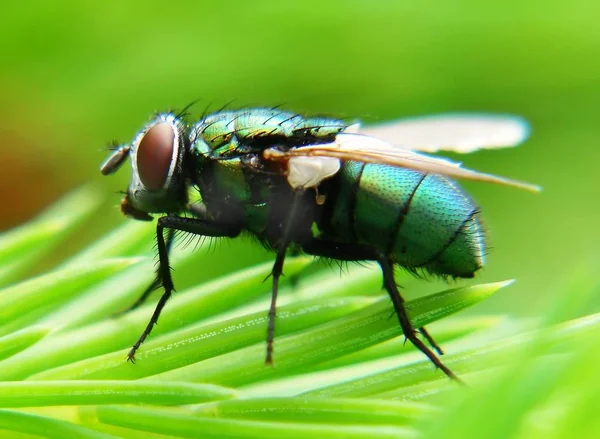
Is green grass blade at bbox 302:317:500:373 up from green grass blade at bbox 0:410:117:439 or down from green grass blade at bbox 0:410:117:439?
down

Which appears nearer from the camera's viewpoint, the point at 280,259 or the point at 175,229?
the point at 280,259

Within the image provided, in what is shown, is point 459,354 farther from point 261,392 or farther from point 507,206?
point 507,206

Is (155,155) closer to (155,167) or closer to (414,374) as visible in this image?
(155,167)

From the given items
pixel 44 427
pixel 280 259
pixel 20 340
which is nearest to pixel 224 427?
pixel 44 427

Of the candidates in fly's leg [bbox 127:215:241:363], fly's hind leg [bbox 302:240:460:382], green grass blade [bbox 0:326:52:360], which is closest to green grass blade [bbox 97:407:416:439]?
green grass blade [bbox 0:326:52:360]

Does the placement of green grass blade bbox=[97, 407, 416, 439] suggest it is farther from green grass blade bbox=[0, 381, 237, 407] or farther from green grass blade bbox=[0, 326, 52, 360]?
green grass blade bbox=[0, 326, 52, 360]

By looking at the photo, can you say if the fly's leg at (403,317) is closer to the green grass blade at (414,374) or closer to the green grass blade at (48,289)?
the green grass blade at (414,374)

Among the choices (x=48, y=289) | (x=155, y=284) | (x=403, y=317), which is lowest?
(x=155, y=284)

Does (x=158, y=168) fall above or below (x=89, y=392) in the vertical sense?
below
